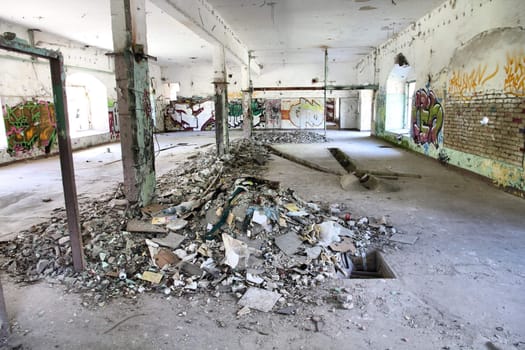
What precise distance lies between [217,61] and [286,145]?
4.49 metres

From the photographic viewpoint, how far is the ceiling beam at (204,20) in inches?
267

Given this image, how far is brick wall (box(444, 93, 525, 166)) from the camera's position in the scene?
630 cm

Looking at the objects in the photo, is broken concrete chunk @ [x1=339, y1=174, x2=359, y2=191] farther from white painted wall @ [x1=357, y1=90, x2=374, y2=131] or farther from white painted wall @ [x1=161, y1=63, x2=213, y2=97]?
white painted wall @ [x1=161, y1=63, x2=213, y2=97]

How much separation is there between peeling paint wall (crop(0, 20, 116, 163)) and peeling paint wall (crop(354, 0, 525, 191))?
973cm

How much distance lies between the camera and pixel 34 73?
1136 cm

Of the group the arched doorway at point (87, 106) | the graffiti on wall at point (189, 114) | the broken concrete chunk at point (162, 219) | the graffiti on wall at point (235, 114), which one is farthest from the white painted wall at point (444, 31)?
the arched doorway at point (87, 106)

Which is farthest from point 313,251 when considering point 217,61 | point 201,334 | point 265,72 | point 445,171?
point 265,72

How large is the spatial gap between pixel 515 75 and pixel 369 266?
468 cm

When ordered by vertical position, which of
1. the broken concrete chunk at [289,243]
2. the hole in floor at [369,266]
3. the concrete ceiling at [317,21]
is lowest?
the hole in floor at [369,266]

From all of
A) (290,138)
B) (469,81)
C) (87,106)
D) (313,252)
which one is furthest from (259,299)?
(87,106)

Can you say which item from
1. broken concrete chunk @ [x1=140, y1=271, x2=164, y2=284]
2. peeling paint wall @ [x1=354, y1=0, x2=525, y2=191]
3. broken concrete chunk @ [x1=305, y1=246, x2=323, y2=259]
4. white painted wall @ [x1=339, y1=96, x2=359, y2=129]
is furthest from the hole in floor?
white painted wall @ [x1=339, y1=96, x2=359, y2=129]

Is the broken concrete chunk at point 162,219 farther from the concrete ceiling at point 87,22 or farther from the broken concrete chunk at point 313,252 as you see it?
the concrete ceiling at point 87,22

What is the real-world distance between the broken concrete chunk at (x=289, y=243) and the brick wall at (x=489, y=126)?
14.8 feet

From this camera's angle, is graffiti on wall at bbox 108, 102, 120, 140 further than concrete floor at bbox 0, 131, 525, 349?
Yes
